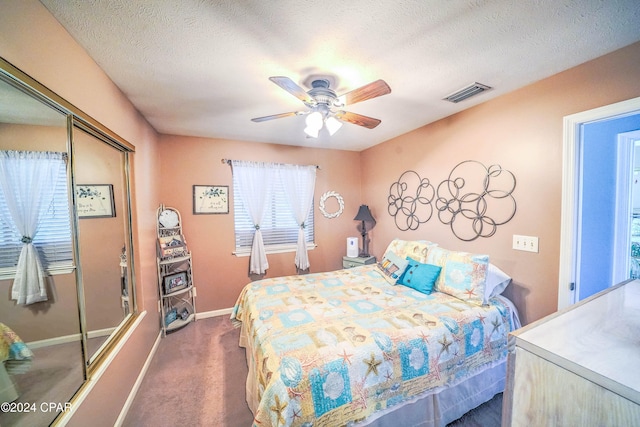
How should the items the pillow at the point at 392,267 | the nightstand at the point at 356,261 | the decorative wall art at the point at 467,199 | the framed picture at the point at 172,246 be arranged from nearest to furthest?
the decorative wall art at the point at 467,199, the pillow at the point at 392,267, the framed picture at the point at 172,246, the nightstand at the point at 356,261

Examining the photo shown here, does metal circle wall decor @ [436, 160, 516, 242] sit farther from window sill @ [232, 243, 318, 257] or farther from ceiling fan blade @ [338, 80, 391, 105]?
window sill @ [232, 243, 318, 257]

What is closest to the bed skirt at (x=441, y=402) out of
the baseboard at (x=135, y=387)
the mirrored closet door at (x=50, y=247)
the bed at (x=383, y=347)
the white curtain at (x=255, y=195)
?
the bed at (x=383, y=347)

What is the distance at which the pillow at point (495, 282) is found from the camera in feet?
6.08

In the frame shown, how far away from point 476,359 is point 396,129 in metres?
2.54

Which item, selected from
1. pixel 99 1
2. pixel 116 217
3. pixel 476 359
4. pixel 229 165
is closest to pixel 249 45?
pixel 99 1

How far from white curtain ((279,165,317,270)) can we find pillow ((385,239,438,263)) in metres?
1.41

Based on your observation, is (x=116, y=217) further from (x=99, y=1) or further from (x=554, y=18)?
(x=554, y=18)

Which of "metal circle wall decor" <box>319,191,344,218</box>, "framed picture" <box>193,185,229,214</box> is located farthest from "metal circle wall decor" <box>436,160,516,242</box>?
"framed picture" <box>193,185,229,214</box>

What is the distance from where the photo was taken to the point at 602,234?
2088mm

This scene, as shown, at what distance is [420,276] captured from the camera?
215 cm

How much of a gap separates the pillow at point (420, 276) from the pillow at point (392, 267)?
0.15 feet

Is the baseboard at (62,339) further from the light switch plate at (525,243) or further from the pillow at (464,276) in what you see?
the light switch plate at (525,243)

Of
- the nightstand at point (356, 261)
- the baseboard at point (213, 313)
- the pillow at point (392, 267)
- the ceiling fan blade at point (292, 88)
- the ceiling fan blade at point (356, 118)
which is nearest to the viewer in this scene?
the ceiling fan blade at point (292, 88)

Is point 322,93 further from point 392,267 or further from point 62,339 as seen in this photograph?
point 62,339
